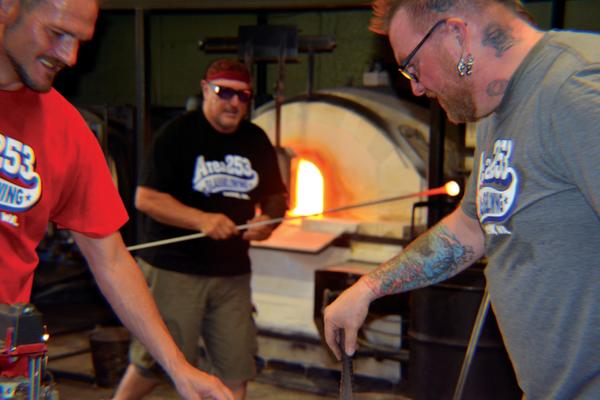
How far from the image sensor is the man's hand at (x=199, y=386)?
1.75 m

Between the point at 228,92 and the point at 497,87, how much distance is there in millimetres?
2253

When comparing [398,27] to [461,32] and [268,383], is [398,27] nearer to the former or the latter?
[461,32]

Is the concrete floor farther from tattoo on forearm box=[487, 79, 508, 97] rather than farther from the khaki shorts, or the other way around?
tattoo on forearm box=[487, 79, 508, 97]

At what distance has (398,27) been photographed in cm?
177

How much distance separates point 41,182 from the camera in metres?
1.90

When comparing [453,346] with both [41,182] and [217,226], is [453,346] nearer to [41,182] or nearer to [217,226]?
[217,226]

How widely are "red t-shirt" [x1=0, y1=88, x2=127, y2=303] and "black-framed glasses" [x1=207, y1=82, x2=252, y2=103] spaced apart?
1.68 metres

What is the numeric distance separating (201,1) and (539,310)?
3.26 metres

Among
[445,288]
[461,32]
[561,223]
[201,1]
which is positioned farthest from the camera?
[201,1]

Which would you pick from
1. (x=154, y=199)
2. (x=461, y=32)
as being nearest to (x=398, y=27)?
(x=461, y=32)

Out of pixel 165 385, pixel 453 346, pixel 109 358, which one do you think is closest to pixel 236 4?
pixel 453 346

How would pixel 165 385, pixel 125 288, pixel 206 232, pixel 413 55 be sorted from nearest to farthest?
1. pixel 413 55
2. pixel 125 288
3. pixel 206 232
4. pixel 165 385

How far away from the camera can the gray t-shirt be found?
1.40 m

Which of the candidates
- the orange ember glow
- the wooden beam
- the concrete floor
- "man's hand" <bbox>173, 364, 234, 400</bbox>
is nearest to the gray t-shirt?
"man's hand" <bbox>173, 364, 234, 400</bbox>
